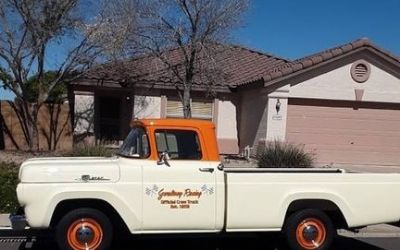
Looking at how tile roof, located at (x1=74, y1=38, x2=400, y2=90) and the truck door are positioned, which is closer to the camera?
the truck door

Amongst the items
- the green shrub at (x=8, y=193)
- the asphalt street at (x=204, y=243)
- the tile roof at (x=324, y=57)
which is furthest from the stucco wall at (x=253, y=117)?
the asphalt street at (x=204, y=243)

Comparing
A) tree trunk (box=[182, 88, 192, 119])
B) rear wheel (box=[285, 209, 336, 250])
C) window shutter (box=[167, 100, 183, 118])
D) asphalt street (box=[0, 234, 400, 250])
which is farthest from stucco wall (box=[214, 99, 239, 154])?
rear wheel (box=[285, 209, 336, 250])

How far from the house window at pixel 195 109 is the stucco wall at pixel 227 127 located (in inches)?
12.7

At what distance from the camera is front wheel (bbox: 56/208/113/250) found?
7379 mm

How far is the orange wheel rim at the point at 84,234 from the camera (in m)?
7.43

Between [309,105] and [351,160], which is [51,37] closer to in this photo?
[309,105]

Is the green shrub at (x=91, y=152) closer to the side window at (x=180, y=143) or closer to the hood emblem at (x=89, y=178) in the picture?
the side window at (x=180, y=143)

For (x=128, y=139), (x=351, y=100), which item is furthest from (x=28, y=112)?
(x=128, y=139)

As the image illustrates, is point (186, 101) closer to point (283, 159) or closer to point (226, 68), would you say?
point (226, 68)

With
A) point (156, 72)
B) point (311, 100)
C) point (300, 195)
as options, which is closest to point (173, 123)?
point (300, 195)

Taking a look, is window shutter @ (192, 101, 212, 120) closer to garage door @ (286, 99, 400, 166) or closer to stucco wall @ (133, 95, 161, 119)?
stucco wall @ (133, 95, 161, 119)

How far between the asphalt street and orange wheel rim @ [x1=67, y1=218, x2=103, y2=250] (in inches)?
33.5

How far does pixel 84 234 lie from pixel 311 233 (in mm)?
2947

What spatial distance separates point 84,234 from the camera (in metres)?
7.45
